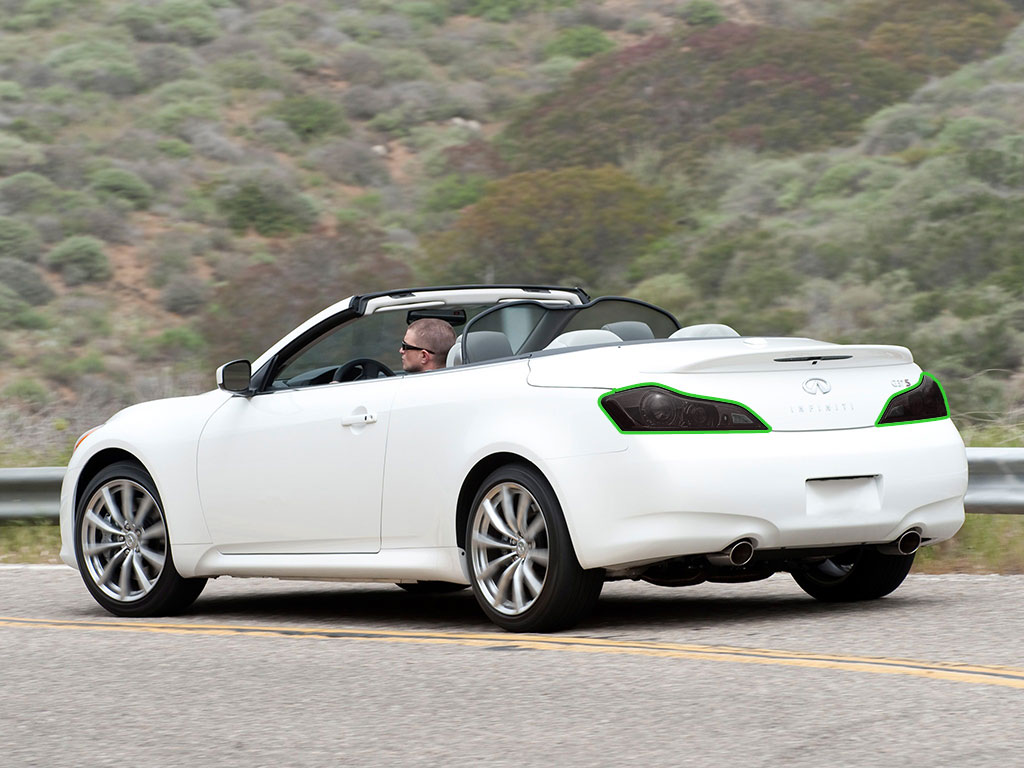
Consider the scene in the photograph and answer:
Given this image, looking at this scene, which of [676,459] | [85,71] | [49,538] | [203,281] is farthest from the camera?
[85,71]

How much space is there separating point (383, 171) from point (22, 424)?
28809 millimetres

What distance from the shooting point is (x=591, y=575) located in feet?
22.0

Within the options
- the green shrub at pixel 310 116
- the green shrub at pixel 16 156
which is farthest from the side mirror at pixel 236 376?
the green shrub at pixel 310 116

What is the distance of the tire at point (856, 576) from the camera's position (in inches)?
301

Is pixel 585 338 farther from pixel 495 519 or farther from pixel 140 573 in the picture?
pixel 140 573

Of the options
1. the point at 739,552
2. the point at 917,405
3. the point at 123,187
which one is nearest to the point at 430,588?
the point at 739,552

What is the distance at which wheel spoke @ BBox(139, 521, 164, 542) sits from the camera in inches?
328

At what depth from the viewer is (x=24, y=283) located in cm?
3603

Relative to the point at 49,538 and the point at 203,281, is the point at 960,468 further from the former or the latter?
the point at 203,281

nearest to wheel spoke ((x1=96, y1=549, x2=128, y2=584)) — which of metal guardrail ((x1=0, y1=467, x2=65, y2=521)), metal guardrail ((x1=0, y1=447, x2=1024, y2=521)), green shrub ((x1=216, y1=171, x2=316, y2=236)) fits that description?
metal guardrail ((x1=0, y1=467, x2=65, y2=521))

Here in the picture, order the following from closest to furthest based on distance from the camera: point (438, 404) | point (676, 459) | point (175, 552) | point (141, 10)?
1. point (676, 459)
2. point (438, 404)
3. point (175, 552)
4. point (141, 10)

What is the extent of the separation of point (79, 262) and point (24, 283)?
1.77 metres

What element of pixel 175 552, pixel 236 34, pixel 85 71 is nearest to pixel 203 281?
pixel 85 71

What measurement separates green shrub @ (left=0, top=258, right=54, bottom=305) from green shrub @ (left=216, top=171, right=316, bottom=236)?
18.9 feet
